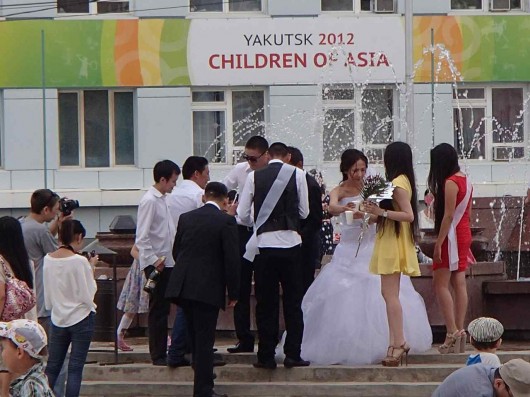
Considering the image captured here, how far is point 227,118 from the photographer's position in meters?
26.6

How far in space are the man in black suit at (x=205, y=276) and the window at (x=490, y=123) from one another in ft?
52.5

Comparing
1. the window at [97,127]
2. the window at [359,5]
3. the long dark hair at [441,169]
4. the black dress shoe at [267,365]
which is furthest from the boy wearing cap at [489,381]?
the window at [359,5]

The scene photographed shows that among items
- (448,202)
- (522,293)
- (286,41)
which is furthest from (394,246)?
(286,41)

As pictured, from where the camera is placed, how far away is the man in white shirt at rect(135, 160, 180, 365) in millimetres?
12164

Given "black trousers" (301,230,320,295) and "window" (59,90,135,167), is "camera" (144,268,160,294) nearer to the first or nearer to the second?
"black trousers" (301,230,320,295)

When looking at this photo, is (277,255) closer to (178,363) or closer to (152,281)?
(152,281)

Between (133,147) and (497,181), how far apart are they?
6.87m

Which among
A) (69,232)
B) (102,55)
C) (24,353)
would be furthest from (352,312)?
(102,55)

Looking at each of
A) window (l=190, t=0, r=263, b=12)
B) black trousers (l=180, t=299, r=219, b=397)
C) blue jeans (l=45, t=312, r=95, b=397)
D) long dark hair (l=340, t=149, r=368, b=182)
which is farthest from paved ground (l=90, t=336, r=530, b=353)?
window (l=190, t=0, r=263, b=12)

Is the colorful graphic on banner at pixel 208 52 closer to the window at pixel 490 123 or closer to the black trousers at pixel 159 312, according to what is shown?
the window at pixel 490 123

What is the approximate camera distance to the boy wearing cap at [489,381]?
700 centimetres

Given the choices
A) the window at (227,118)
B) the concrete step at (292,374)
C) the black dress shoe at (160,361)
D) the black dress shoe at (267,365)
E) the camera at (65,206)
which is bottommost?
the concrete step at (292,374)

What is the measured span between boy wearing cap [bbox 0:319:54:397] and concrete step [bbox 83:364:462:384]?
5.01 metres

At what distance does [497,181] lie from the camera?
1046 inches
